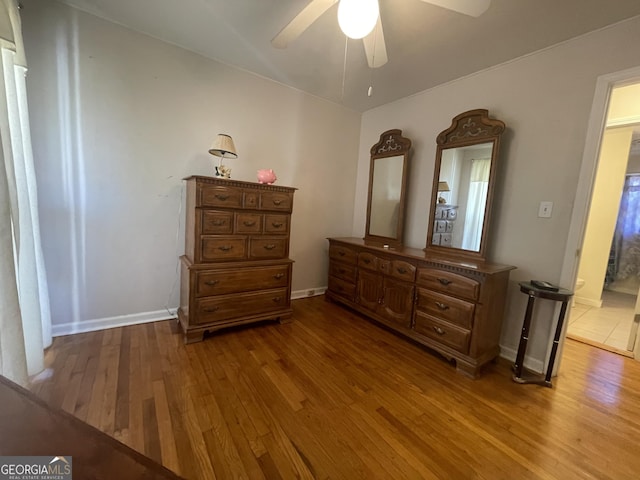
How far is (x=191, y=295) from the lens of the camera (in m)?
2.08

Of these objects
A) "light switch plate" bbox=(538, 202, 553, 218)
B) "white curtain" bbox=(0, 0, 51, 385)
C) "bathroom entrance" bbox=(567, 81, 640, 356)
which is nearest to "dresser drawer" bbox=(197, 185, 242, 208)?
"white curtain" bbox=(0, 0, 51, 385)

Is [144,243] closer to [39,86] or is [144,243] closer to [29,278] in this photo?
[29,278]

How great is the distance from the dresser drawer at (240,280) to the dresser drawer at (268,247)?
0.12m

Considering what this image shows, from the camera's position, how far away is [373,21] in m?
1.24

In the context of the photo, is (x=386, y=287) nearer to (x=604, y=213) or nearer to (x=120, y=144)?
(x=120, y=144)

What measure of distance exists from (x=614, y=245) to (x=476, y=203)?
12.8ft

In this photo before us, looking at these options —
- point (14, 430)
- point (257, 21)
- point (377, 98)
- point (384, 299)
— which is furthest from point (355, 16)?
point (384, 299)

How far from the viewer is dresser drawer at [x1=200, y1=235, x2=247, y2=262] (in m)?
2.12

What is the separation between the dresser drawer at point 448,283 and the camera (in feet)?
6.18

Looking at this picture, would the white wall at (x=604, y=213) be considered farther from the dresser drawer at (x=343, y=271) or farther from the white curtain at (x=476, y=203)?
the dresser drawer at (x=343, y=271)

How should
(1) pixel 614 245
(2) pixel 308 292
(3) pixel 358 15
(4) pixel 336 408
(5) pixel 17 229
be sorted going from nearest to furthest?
1. (3) pixel 358 15
2. (5) pixel 17 229
3. (4) pixel 336 408
4. (2) pixel 308 292
5. (1) pixel 614 245

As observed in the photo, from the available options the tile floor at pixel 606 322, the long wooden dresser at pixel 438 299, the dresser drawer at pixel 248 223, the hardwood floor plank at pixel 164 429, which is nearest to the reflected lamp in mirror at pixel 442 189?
the long wooden dresser at pixel 438 299

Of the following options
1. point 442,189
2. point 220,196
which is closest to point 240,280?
point 220,196

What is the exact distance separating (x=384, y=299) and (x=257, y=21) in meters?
2.51
